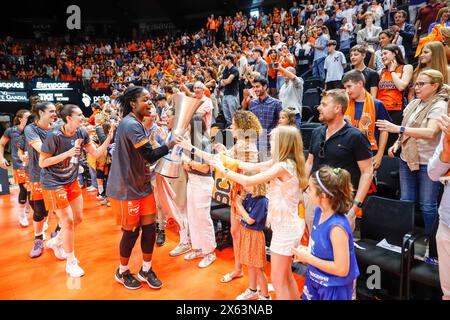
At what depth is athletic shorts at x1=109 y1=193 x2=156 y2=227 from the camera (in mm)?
3221

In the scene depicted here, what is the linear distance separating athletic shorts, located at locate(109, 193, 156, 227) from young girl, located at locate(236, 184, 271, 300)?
938 millimetres

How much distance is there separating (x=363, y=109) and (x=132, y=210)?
2456 mm

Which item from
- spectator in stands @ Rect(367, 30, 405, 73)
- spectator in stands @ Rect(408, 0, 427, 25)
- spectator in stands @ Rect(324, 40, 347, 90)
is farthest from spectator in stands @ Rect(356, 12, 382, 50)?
spectator in stands @ Rect(408, 0, 427, 25)

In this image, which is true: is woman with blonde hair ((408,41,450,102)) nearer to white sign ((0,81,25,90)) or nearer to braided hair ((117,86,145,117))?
braided hair ((117,86,145,117))

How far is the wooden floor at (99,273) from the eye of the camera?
331 cm

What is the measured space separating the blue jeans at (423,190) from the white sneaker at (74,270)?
3.49 meters

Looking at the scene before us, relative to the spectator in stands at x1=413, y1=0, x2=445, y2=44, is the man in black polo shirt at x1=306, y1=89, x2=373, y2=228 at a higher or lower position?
lower

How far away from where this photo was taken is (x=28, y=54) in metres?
19.7

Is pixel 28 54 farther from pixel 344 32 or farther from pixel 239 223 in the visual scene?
pixel 239 223

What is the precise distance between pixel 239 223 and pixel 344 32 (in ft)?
21.7

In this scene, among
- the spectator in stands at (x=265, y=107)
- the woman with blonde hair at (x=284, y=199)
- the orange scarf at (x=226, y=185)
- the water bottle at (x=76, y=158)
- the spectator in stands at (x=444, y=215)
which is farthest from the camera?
the spectator in stands at (x=265, y=107)

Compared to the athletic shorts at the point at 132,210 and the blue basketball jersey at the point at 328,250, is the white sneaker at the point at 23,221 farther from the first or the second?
the blue basketball jersey at the point at 328,250

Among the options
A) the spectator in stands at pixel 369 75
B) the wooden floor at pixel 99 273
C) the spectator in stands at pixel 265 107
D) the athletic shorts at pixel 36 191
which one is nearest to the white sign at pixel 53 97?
the wooden floor at pixel 99 273

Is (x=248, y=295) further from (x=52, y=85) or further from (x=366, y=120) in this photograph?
(x=52, y=85)
